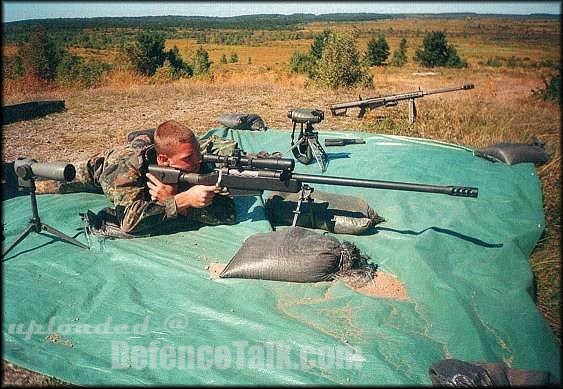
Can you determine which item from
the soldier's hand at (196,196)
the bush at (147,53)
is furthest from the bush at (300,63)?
the soldier's hand at (196,196)

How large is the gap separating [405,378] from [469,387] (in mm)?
466

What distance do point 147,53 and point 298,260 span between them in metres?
30.4

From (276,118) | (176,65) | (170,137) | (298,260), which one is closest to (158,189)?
(170,137)

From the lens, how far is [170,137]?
14.8 ft

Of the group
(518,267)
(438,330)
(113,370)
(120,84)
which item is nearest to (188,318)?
(113,370)

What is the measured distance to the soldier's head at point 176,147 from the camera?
450cm

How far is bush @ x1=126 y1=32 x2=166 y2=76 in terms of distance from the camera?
30094mm

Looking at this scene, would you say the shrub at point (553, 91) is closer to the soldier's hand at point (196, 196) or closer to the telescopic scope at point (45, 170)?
the soldier's hand at point (196, 196)

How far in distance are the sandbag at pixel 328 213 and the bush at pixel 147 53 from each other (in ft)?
92.4

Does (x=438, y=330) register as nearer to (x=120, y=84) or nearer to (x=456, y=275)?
(x=456, y=275)

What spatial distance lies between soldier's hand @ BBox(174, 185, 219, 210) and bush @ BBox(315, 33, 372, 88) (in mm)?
16083

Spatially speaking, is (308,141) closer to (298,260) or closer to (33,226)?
(298,260)

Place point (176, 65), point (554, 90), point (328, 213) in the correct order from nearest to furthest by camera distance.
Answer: point (328, 213)
point (554, 90)
point (176, 65)

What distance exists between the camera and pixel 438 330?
355cm
